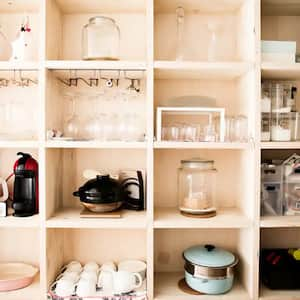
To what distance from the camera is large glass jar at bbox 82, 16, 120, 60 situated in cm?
183

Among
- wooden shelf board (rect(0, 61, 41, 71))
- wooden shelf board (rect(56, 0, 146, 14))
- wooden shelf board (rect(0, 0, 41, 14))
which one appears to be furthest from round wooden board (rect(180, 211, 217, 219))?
wooden shelf board (rect(0, 0, 41, 14))

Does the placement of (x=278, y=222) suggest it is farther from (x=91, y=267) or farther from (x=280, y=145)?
(x=91, y=267)

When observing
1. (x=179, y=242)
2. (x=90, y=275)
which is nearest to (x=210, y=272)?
(x=179, y=242)

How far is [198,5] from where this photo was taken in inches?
74.4

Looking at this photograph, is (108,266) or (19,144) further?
(108,266)

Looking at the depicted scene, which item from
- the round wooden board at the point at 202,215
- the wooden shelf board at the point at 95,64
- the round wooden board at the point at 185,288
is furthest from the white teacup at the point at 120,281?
the wooden shelf board at the point at 95,64

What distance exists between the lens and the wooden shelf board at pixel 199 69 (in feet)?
5.44

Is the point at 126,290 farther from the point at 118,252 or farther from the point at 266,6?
the point at 266,6

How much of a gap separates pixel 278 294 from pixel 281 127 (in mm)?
828

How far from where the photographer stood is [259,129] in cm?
165

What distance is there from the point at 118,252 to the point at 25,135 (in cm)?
86

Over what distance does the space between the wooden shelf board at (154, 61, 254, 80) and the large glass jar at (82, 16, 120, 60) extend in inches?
11.3

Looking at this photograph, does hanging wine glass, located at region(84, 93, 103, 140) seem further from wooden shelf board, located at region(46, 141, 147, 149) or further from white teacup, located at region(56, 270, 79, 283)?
white teacup, located at region(56, 270, 79, 283)

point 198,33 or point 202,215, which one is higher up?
point 198,33
